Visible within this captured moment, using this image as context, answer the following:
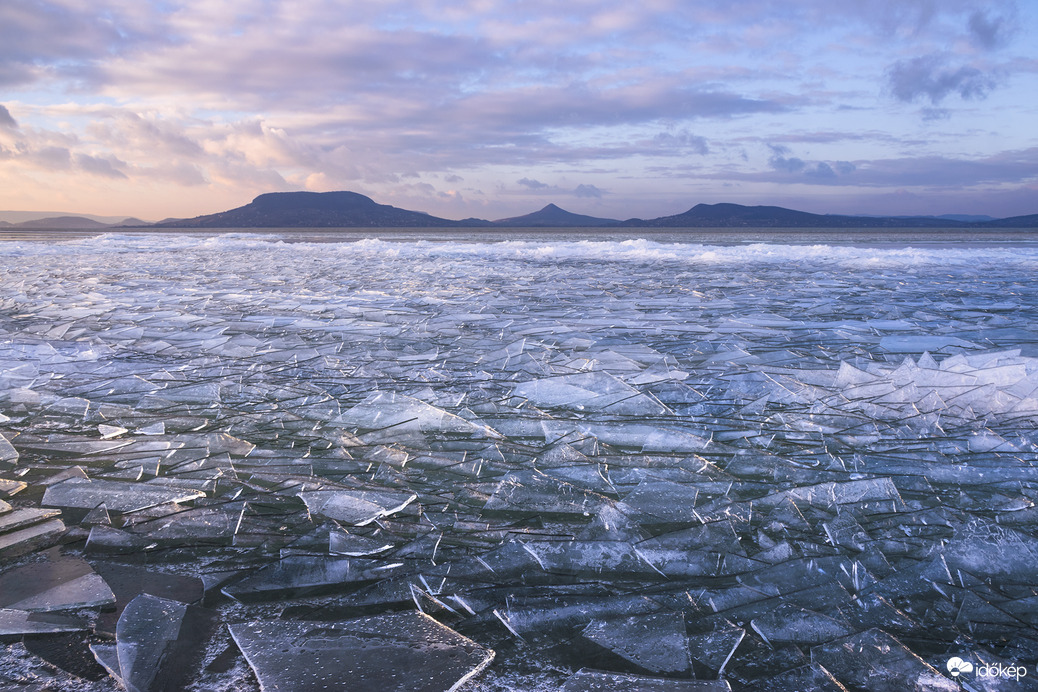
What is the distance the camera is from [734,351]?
4.50 meters

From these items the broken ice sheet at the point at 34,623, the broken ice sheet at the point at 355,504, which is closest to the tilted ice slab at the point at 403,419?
the broken ice sheet at the point at 355,504

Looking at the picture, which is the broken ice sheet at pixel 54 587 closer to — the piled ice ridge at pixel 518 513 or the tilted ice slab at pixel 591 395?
the piled ice ridge at pixel 518 513

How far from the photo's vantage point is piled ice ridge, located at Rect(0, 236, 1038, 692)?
140cm

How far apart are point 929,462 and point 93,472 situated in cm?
329

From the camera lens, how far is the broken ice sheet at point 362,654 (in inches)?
51.3

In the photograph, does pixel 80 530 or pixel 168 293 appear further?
pixel 168 293

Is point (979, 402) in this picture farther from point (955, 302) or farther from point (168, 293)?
point (168, 293)

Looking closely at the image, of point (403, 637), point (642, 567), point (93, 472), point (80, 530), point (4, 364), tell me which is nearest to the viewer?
point (403, 637)

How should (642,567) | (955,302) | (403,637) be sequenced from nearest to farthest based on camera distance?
(403,637) → (642,567) → (955,302)

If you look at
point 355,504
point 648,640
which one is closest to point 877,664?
→ point 648,640

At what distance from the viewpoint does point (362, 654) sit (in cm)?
139

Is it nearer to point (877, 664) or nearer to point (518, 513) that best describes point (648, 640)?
point (877, 664)

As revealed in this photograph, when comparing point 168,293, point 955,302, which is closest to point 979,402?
point 955,302

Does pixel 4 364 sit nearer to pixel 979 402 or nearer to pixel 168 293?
pixel 168 293
